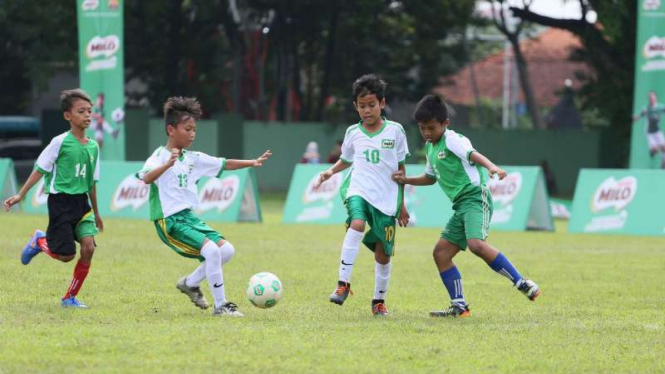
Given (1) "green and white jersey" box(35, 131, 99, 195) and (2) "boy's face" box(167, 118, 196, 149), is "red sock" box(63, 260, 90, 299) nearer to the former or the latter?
(1) "green and white jersey" box(35, 131, 99, 195)

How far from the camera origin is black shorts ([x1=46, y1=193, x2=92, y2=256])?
991cm

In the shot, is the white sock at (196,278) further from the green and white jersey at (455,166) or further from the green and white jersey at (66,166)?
the green and white jersey at (455,166)

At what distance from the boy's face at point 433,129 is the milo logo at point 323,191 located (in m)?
13.2

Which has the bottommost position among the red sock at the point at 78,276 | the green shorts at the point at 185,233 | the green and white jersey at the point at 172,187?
the red sock at the point at 78,276

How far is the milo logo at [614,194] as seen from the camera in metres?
20.9

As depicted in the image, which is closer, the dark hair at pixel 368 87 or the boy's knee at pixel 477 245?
the boy's knee at pixel 477 245

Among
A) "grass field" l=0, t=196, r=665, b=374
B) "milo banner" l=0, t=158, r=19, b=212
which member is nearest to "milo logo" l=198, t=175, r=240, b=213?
"milo banner" l=0, t=158, r=19, b=212

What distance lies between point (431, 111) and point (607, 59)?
100 ft

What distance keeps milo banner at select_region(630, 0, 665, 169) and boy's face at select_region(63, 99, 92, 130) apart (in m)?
16.4

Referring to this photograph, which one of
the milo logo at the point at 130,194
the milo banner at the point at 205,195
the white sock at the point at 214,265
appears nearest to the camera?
the white sock at the point at 214,265

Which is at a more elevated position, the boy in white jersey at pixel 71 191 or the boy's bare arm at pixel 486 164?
the boy's bare arm at pixel 486 164

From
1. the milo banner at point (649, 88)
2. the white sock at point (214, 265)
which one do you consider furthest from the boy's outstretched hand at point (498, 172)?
the milo banner at point (649, 88)

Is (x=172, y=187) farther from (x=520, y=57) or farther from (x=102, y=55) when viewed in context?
(x=520, y=57)

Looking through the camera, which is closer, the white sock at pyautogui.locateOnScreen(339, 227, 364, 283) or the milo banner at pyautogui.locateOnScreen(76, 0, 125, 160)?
the white sock at pyautogui.locateOnScreen(339, 227, 364, 283)
